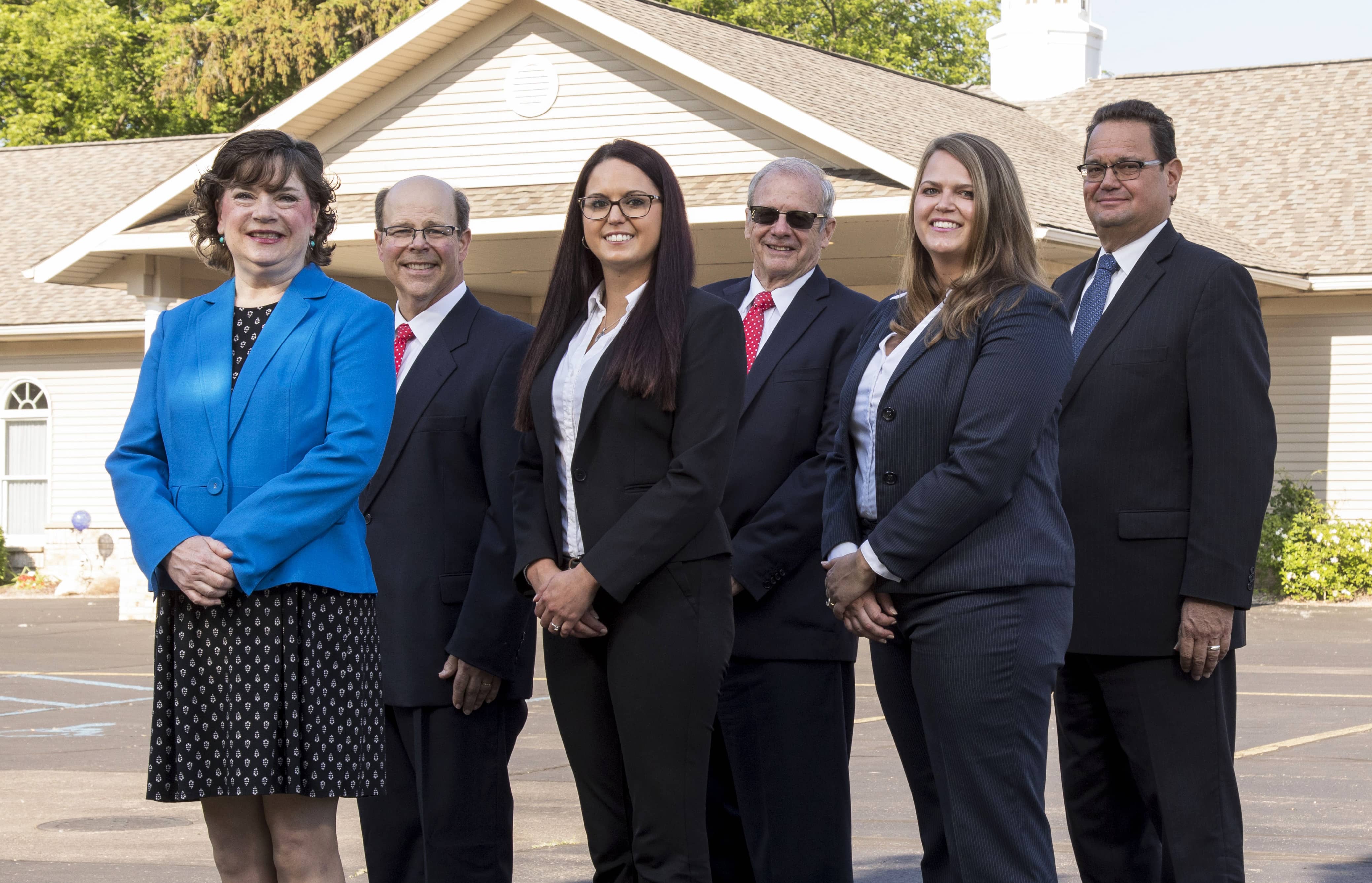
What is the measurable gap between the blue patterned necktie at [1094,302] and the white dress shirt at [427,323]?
1.80 metres

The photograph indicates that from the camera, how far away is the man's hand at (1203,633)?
432 centimetres

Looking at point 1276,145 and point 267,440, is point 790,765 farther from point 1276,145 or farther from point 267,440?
point 1276,145

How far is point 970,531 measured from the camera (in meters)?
3.91

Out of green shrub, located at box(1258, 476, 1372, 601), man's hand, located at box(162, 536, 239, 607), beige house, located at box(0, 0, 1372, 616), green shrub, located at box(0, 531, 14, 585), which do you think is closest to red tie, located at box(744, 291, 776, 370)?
man's hand, located at box(162, 536, 239, 607)

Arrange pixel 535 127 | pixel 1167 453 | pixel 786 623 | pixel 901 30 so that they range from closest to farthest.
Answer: pixel 1167 453, pixel 786 623, pixel 535 127, pixel 901 30

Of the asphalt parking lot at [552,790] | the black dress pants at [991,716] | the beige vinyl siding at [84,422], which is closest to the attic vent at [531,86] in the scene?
the asphalt parking lot at [552,790]

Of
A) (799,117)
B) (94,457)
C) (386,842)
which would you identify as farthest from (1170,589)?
(94,457)

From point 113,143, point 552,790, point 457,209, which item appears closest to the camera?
A: point 457,209

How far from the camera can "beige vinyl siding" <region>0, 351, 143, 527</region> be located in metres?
24.0

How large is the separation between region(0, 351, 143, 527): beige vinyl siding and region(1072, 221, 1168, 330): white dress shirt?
21.1 meters

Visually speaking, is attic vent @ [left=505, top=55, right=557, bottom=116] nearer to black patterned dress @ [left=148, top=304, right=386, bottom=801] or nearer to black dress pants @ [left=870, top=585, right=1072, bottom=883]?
black patterned dress @ [left=148, top=304, right=386, bottom=801]

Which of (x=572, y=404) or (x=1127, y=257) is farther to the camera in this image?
(x=1127, y=257)

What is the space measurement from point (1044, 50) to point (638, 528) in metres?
25.6

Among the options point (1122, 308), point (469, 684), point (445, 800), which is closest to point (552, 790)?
point (445, 800)
